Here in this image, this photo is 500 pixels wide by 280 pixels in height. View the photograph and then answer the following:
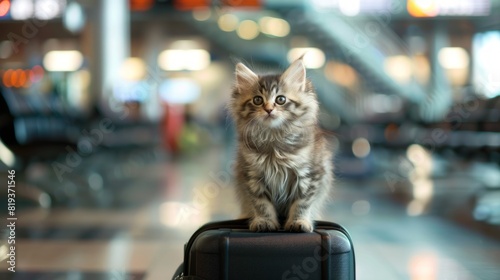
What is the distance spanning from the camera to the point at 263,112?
1.99 m

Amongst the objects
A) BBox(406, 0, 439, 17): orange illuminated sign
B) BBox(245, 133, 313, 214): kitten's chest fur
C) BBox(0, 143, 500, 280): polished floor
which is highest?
BBox(406, 0, 439, 17): orange illuminated sign

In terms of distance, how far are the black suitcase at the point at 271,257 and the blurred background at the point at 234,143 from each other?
2.00ft

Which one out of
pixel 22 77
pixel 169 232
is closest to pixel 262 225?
pixel 169 232

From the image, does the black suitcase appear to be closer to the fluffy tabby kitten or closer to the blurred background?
the fluffy tabby kitten

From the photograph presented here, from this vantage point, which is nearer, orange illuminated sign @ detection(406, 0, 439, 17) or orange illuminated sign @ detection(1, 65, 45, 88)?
orange illuminated sign @ detection(406, 0, 439, 17)

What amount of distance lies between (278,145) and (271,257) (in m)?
0.40

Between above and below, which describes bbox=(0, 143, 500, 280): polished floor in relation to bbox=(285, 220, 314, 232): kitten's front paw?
below

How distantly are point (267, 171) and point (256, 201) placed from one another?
120mm

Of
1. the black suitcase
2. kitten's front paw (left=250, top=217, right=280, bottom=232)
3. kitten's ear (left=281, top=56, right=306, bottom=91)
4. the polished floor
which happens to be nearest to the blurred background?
the polished floor

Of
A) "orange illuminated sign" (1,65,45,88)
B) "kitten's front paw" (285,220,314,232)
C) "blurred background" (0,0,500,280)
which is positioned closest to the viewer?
"kitten's front paw" (285,220,314,232)

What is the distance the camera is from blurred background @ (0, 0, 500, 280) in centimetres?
398

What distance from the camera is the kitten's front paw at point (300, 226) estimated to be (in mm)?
2014

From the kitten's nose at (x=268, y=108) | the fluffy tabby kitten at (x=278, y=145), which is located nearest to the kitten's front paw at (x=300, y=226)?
the fluffy tabby kitten at (x=278, y=145)

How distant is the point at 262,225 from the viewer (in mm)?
2053
